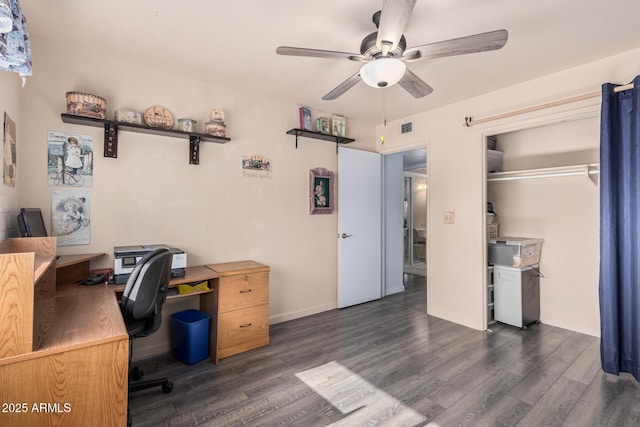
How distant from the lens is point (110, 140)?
254cm

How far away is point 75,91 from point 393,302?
4128 mm

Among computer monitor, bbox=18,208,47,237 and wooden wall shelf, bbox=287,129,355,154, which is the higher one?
A: wooden wall shelf, bbox=287,129,355,154

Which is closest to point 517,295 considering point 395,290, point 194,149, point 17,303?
point 395,290

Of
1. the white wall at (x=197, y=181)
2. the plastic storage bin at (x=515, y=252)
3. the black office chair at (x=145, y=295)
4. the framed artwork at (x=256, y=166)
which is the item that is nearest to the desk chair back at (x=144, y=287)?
the black office chair at (x=145, y=295)

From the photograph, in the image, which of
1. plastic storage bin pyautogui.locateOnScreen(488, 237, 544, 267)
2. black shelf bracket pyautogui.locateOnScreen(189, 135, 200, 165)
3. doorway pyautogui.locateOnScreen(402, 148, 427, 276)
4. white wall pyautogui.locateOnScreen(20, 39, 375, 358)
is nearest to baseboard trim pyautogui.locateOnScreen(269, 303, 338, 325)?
white wall pyautogui.locateOnScreen(20, 39, 375, 358)

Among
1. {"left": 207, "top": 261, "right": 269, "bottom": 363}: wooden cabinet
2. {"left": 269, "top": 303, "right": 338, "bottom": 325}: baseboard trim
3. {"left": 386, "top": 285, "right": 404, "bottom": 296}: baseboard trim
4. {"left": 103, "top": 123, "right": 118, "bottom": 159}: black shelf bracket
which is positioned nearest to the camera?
{"left": 103, "top": 123, "right": 118, "bottom": 159}: black shelf bracket

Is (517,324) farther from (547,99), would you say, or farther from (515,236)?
(547,99)

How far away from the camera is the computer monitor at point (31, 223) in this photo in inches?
76.8

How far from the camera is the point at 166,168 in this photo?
9.33ft

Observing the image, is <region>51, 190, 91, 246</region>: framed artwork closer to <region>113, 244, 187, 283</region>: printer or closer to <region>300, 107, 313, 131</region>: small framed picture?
<region>113, 244, 187, 283</region>: printer

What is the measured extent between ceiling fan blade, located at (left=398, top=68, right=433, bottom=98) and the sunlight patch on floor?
217 centimetres

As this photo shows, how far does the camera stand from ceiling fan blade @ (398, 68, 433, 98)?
6.90 ft

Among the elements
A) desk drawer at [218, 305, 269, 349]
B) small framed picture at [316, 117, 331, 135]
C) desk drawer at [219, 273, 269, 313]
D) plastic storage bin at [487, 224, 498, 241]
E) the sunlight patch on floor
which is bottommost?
the sunlight patch on floor

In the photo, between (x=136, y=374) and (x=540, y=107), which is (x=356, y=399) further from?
(x=540, y=107)
